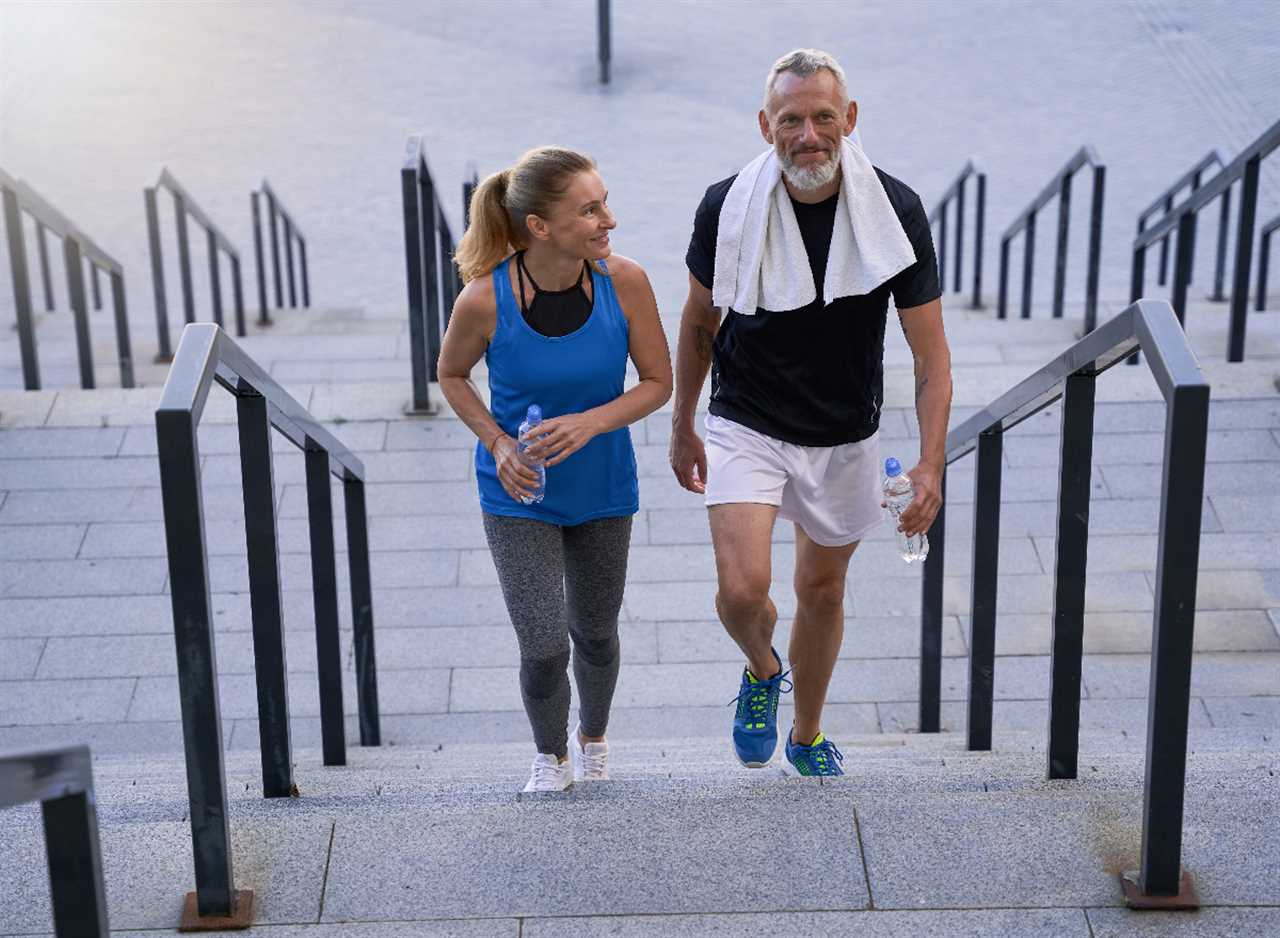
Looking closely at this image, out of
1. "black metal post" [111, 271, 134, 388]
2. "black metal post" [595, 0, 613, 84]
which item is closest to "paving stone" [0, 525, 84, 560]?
"black metal post" [111, 271, 134, 388]

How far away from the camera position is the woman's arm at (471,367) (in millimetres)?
3406

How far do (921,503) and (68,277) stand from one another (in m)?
Result: 5.46

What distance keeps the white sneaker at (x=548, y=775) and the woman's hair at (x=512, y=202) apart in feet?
3.44

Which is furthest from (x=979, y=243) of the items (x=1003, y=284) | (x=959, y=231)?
(x=959, y=231)

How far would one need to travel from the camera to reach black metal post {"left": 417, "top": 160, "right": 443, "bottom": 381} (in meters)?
7.05

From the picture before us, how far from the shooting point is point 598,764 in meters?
3.96

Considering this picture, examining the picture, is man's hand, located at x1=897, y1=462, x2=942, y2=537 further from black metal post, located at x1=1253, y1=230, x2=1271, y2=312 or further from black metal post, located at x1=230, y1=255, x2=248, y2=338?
black metal post, located at x1=230, y1=255, x2=248, y2=338

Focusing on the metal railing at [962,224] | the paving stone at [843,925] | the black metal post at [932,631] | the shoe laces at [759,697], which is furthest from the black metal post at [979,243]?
the paving stone at [843,925]

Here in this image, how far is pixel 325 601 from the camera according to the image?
162 inches

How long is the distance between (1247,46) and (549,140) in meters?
6.08

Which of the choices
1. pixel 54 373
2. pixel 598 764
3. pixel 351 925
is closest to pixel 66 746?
pixel 351 925

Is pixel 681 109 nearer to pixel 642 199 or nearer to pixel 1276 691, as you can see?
pixel 642 199

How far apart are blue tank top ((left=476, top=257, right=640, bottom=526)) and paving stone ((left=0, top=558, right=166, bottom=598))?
8.32 ft

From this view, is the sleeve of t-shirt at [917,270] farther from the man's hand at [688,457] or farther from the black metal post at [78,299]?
the black metal post at [78,299]
